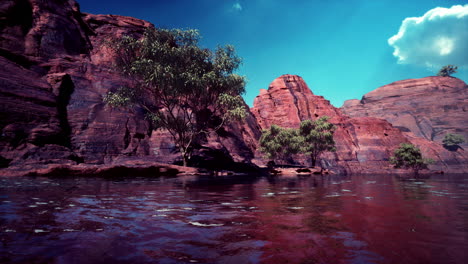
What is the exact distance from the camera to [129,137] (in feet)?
103

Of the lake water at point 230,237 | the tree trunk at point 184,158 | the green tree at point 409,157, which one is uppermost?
the green tree at point 409,157

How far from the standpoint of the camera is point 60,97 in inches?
1105

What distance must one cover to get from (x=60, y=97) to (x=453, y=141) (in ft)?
379

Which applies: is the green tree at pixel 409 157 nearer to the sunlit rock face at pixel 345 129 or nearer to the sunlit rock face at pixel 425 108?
the sunlit rock face at pixel 345 129

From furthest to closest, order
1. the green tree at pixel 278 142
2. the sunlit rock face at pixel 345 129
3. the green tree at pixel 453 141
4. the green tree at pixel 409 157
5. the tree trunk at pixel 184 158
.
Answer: the green tree at pixel 453 141, the sunlit rock face at pixel 345 129, the green tree at pixel 409 157, the green tree at pixel 278 142, the tree trunk at pixel 184 158

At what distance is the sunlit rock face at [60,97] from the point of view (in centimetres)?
2306

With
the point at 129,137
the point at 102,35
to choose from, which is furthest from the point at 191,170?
the point at 102,35

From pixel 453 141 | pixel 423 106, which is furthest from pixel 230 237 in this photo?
pixel 423 106

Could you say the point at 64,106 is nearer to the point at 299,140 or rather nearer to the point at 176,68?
the point at 176,68

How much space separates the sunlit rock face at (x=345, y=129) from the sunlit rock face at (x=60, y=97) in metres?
47.3

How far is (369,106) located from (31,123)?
134 metres

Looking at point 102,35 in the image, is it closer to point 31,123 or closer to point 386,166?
point 31,123

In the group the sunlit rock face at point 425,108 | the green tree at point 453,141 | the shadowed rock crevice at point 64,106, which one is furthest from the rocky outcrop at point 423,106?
the shadowed rock crevice at point 64,106

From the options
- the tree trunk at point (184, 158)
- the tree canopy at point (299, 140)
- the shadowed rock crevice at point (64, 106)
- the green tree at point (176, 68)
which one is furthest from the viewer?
the tree canopy at point (299, 140)
